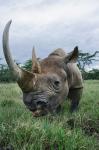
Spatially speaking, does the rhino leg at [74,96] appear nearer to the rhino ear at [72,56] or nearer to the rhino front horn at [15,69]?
the rhino ear at [72,56]

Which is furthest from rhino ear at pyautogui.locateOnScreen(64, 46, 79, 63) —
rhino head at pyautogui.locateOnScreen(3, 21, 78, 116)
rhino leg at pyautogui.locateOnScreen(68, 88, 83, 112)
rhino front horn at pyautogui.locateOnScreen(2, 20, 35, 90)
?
rhino front horn at pyautogui.locateOnScreen(2, 20, 35, 90)

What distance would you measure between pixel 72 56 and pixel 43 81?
3.80ft

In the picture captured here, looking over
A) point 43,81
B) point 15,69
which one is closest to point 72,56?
point 43,81

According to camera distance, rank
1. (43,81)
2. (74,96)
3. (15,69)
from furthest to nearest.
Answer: (74,96) < (43,81) < (15,69)

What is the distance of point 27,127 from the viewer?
5516 millimetres

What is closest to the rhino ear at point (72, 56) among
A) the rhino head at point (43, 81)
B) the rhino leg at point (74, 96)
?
the rhino head at point (43, 81)

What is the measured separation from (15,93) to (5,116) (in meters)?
5.91

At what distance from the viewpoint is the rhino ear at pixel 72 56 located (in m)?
8.68

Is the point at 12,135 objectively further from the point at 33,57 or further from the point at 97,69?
the point at 97,69

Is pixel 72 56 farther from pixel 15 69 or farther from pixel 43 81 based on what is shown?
pixel 15 69

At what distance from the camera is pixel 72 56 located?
884cm

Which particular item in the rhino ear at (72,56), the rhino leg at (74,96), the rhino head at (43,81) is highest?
the rhino ear at (72,56)

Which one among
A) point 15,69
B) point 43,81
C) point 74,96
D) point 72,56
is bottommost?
point 74,96

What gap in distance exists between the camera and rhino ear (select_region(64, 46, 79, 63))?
868 cm
